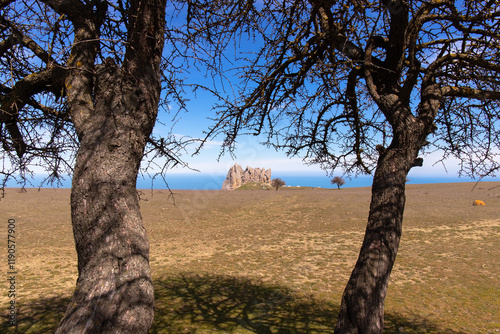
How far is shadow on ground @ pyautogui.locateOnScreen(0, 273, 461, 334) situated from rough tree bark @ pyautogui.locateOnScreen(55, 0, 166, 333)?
3.97 metres

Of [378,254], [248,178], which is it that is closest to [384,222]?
[378,254]

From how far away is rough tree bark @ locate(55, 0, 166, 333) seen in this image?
2148mm

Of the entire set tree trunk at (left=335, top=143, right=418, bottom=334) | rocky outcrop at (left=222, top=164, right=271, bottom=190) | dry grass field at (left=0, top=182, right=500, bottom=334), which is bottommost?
dry grass field at (left=0, top=182, right=500, bottom=334)

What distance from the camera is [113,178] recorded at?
243cm

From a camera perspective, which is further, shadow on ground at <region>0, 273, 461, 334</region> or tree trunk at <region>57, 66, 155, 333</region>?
shadow on ground at <region>0, 273, 461, 334</region>

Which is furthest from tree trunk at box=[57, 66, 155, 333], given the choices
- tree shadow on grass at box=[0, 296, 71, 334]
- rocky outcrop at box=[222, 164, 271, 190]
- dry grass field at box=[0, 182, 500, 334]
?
rocky outcrop at box=[222, 164, 271, 190]

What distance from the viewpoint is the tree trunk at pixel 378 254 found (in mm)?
3519

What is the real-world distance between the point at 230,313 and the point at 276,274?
347 centimetres

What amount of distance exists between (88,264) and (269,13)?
4.60m

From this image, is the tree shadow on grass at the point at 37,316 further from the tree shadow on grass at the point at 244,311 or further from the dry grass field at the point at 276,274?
the tree shadow on grass at the point at 244,311

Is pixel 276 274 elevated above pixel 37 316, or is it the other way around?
pixel 37 316

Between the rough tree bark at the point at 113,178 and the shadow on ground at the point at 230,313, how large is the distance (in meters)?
3.97

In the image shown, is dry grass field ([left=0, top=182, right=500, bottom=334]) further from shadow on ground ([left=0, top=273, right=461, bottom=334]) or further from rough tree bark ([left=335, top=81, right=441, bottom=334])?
rough tree bark ([left=335, top=81, right=441, bottom=334])

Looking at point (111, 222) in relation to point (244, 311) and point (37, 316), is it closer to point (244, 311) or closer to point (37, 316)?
point (244, 311)
